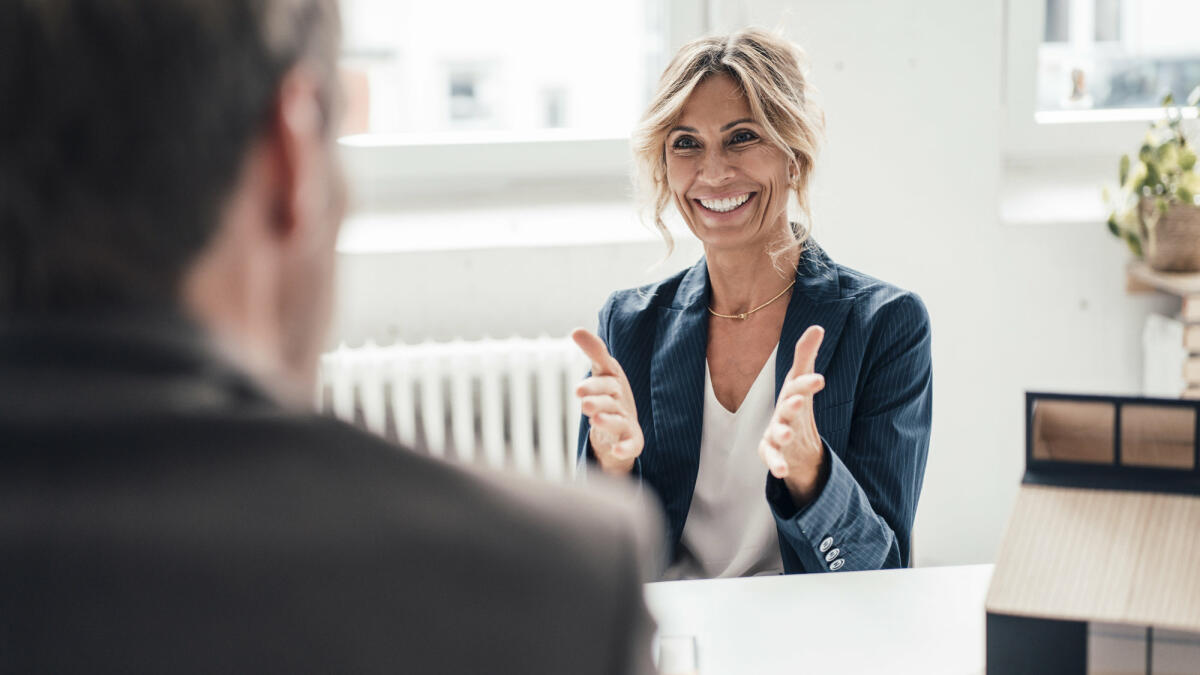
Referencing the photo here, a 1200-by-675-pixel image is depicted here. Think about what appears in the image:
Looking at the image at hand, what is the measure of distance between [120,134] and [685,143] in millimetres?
1435

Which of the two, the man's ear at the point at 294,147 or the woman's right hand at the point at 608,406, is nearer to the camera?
the man's ear at the point at 294,147

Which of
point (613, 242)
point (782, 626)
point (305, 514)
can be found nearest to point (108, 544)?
point (305, 514)

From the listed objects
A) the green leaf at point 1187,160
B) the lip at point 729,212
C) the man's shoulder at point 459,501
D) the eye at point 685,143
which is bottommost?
the man's shoulder at point 459,501

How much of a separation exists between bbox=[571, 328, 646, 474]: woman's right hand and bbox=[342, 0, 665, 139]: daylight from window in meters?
1.43

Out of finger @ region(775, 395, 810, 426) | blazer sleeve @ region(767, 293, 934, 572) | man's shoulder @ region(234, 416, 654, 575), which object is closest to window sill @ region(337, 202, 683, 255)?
blazer sleeve @ region(767, 293, 934, 572)

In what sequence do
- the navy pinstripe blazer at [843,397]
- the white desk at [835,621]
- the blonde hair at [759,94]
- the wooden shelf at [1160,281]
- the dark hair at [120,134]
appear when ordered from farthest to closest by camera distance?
the wooden shelf at [1160,281] → the blonde hair at [759,94] → the navy pinstripe blazer at [843,397] → the white desk at [835,621] → the dark hair at [120,134]

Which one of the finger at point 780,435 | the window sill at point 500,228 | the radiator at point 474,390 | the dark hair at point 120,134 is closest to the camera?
the dark hair at point 120,134

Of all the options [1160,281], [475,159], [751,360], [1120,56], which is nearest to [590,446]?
[751,360]

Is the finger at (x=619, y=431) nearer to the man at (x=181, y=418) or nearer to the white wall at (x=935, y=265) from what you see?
the man at (x=181, y=418)

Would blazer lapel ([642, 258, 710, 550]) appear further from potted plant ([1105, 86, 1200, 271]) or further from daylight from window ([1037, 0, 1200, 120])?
daylight from window ([1037, 0, 1200, 120])

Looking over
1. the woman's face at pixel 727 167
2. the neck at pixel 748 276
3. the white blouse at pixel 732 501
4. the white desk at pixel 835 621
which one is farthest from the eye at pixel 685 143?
the white desk at pixel 835 621

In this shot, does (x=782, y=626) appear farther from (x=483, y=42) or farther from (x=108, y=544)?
(x=483, y=42)

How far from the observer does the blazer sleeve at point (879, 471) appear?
1.36 m

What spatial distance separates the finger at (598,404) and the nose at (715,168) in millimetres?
447
